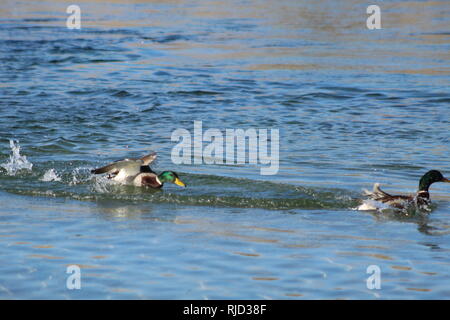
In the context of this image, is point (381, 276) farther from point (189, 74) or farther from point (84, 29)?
point (84, 29)

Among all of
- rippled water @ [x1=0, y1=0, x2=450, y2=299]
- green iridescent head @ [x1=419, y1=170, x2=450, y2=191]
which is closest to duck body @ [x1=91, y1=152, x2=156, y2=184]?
rippled water @ [x1=0, y1=0, x2=450, y2=299]

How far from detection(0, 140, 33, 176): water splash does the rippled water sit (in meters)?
0.03

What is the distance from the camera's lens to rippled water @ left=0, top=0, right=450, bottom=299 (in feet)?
25.1

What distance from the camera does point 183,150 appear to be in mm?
13219

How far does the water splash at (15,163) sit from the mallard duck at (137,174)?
1.15 m

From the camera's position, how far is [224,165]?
12.2 meters

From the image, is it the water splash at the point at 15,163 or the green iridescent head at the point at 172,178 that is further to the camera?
the water splash at the point at 15,163

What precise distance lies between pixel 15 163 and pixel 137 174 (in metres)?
1.90

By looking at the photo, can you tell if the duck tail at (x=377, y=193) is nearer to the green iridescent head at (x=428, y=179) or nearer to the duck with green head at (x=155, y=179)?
the green iridescent head at (x=428, y=179)

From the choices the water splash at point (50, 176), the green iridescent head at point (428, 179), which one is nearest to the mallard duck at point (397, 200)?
the green iridescent head at point (428, 179)

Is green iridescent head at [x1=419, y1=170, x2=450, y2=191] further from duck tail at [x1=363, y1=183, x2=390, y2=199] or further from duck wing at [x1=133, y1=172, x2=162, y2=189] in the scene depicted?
duck wing at [x1=133, y1=172, x2=162, y2=189]

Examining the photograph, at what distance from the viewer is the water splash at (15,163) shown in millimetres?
11671

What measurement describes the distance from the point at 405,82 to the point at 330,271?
11.7 metres
